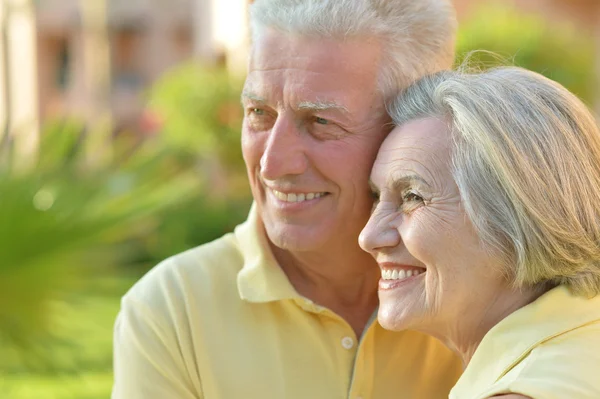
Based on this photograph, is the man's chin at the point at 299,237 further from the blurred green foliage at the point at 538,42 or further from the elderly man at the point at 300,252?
the blurred green foliage at the point at 538,42

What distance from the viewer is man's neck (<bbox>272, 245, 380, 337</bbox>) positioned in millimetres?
2502

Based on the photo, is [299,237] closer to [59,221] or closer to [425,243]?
[425,243]

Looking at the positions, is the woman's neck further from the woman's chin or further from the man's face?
the man's face

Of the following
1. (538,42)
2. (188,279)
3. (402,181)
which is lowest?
(538,42)

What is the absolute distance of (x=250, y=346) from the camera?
238 cm

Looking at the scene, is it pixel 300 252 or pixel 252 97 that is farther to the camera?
pixel 300 252

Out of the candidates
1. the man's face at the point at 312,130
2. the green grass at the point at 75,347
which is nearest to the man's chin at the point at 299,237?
the man's face at the point at 312,130

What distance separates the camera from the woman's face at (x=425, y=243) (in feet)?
6.75

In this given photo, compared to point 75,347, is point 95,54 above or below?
below

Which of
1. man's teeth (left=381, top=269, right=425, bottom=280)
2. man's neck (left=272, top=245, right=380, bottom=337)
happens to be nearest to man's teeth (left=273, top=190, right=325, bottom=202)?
man's neck (left=272, top=245, right=380, bottom=337)

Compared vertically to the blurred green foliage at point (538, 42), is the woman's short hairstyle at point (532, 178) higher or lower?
higher

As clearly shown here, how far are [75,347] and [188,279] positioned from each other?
2.27m

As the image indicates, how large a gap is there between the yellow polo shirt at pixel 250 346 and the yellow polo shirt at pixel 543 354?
16.5 inches

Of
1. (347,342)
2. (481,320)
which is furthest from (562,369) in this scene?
(347,342)
